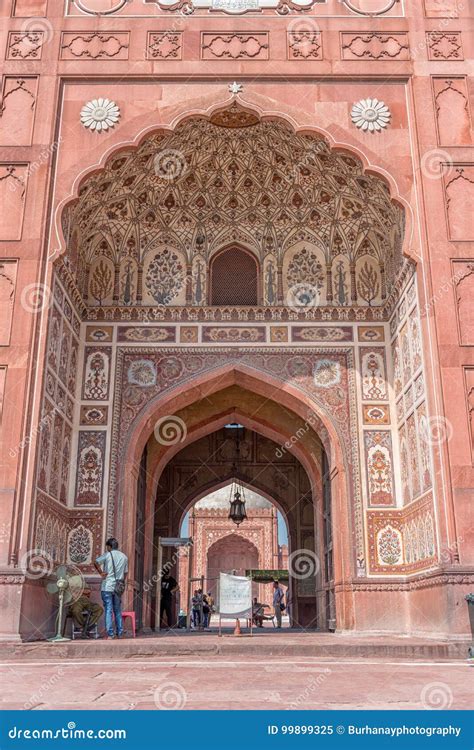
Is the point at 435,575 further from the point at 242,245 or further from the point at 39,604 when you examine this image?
the point at 242,245

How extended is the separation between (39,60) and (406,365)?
22.1 ft

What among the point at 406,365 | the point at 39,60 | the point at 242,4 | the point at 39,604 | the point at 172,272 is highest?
the point at 242,4

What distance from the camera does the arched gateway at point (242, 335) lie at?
10.5m

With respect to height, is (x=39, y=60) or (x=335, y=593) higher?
(x=39, y=60)

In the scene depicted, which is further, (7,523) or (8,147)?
(8,147)

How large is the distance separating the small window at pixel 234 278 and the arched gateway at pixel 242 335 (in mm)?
25

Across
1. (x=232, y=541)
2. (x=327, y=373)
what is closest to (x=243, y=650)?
(x=327, y=373)

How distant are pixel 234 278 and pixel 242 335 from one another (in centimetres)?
105

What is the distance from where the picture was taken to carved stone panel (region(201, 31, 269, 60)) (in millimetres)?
10578

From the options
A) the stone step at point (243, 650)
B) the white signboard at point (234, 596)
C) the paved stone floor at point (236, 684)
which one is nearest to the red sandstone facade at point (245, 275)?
the stone step at point (243, 650)

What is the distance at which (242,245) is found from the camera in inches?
481

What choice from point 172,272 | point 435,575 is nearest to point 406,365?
point 435,575

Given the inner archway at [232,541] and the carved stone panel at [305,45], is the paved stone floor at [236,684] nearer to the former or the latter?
the carved stone panel at [305,45]

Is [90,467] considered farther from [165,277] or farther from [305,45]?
[305,45]
